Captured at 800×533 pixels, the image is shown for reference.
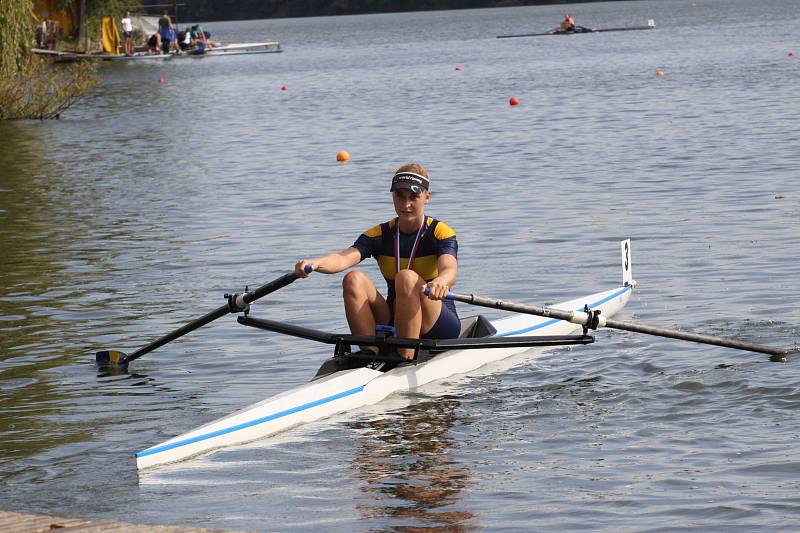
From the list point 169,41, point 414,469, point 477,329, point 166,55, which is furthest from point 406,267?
point 169,41

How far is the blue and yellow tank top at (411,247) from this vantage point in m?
→ 8.78

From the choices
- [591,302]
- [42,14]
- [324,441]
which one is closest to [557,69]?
[42,14]

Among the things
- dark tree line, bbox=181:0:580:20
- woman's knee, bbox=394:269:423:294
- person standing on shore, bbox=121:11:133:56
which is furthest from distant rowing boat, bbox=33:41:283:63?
dark tree line, bbox=181:0:580:20

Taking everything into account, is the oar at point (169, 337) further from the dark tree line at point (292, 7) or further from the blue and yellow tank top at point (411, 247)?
the dark tree line at point (292, 7)

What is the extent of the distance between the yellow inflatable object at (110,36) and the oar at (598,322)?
5574 cm

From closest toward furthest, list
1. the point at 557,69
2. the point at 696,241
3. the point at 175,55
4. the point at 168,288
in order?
1. the point at 168,288
2. the point at 696,241
3. the point at 557,69
4. the point at 175,55

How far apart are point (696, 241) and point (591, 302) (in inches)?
136

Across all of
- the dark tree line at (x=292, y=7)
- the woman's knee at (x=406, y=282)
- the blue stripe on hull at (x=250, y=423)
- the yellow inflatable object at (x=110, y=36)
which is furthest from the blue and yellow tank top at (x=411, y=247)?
the dark tree line at (x=292, y=7)

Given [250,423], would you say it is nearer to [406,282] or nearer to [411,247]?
[406,282]

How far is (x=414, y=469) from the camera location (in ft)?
24.2

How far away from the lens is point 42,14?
59.9m

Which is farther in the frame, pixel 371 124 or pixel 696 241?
pixel 371 124

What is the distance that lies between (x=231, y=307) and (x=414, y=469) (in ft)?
7.86

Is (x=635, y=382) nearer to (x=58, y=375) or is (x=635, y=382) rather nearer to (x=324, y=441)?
(x=324, y=441)
